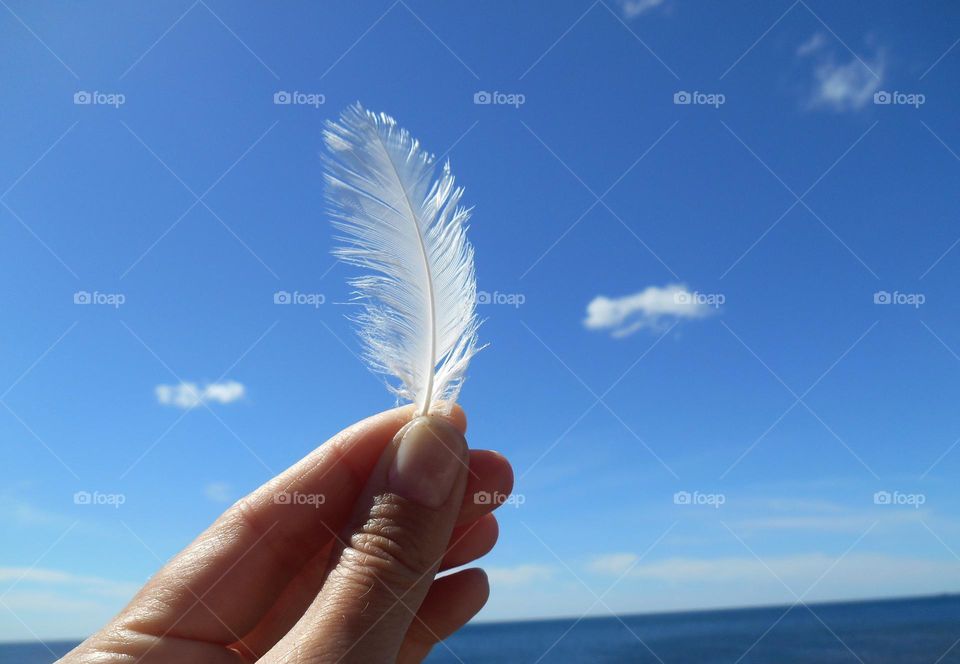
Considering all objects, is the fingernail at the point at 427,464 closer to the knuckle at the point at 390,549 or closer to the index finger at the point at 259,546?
the knuckle at the point at 390,549

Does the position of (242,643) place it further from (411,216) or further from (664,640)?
(664,640)

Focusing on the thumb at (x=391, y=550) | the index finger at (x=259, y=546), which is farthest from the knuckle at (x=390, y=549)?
the index finger at (x=259, y=546)

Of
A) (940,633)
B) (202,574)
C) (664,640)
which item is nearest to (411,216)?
(202,574)

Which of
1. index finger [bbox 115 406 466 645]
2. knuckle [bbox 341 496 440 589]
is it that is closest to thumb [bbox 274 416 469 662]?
knuckle [bbox 341 496 440 589]

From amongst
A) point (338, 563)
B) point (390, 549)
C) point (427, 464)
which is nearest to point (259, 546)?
point (338, 563)

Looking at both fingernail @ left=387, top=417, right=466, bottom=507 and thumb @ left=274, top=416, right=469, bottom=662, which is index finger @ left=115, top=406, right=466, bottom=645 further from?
thumb @ left=274, top=416, right=469, bottom=662

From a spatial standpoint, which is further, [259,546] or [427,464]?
[259,546]

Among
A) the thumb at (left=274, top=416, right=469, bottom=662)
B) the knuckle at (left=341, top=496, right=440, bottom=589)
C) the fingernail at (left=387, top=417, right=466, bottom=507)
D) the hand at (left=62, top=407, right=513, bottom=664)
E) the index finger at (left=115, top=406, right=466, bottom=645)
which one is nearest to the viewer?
the thumb at (left=274, top=416, right=469, bottom=662)

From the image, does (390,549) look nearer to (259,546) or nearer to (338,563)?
(338,563)
